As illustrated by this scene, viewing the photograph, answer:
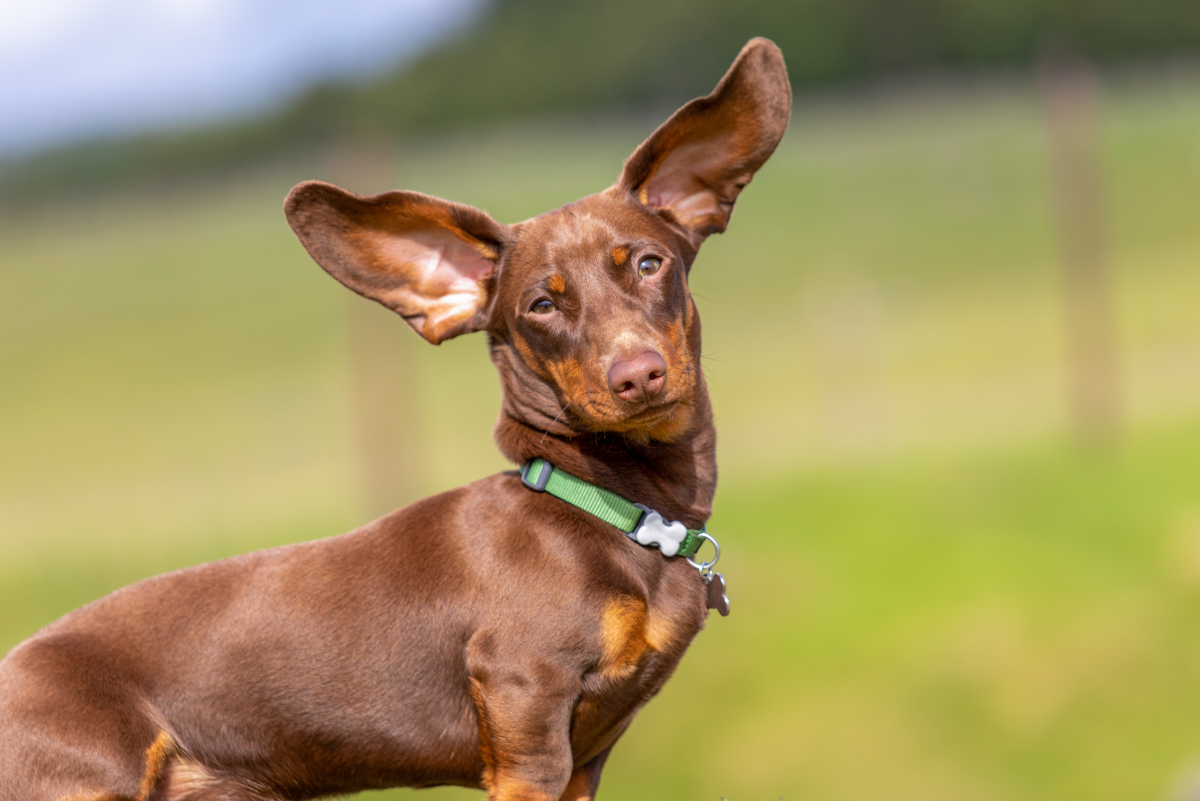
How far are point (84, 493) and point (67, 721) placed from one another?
17668mm

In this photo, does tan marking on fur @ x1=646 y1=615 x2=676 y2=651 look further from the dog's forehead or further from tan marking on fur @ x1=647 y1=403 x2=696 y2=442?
the dog's forehead

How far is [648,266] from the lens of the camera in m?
3.18

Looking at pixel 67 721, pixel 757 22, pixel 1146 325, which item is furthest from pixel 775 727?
pixel 757 22

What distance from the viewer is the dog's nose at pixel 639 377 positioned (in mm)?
2863

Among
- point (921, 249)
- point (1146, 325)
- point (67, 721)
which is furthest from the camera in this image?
point (921, 249)

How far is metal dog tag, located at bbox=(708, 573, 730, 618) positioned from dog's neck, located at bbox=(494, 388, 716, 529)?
0.17 metres

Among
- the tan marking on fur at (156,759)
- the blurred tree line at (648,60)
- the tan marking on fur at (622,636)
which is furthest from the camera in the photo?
the blurred tree line at (648,60)

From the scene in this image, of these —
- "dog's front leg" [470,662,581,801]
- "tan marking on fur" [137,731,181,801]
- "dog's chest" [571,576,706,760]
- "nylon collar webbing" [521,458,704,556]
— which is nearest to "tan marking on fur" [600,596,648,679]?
"dog's chest" [571,576,706,760]

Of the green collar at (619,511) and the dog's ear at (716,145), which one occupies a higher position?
the dog's ear at (716,145)

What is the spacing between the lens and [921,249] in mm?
38094

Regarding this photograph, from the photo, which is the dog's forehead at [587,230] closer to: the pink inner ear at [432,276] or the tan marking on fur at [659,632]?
the pink inner ear at [432,276]

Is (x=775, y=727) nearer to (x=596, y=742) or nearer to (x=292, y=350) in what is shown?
(x=596, y=742)

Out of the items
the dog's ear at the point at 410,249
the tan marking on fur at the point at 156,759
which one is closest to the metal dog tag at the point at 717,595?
the dog's ear at the point at 410,249

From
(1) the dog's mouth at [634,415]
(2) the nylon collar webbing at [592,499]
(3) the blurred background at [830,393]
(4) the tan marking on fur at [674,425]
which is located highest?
(1) the dog's mouth at [634,415]
